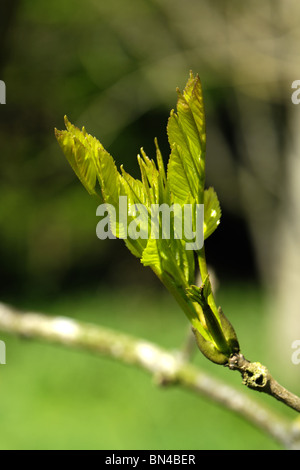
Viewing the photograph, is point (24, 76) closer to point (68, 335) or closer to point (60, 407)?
point (60, 407)

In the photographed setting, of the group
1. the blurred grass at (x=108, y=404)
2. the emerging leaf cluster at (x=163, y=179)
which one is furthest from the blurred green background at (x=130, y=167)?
the emerging leaf cluster at (x=163, y=179)

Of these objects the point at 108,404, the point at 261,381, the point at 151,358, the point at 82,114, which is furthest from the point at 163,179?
the point at 108,404

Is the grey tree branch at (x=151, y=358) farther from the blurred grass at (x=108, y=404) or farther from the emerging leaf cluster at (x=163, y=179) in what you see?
the blurred grass at (x=108, y=404)

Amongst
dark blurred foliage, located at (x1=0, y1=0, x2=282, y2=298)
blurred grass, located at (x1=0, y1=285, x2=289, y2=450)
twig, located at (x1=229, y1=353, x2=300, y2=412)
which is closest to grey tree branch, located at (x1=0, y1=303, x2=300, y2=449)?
twig, located at (x1=229, y1=353, x2=300, y2=412)

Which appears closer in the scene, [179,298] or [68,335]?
[179,298]

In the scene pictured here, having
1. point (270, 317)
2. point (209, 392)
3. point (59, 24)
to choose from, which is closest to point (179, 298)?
point (209, 392)

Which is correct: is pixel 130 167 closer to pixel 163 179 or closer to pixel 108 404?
pixel 108 404

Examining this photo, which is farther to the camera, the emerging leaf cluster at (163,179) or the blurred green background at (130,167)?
the blurred green background at (130,167)
